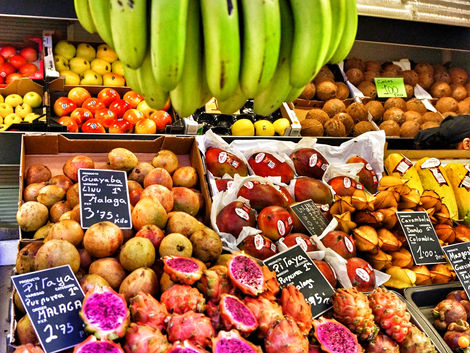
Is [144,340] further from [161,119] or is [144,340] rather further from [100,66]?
[100,66]

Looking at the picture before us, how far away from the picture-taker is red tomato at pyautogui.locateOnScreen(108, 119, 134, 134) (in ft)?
10.1

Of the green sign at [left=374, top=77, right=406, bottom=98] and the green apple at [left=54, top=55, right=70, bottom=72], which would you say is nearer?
the green apple at [left=54, top=55, right=70, bottom=72]

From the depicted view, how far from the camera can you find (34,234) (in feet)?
6.54

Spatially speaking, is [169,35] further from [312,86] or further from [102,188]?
[312,86]

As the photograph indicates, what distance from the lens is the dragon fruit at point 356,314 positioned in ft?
5.31

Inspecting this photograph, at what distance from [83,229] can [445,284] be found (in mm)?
1792

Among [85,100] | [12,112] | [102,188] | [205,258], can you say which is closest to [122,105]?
[85,100]

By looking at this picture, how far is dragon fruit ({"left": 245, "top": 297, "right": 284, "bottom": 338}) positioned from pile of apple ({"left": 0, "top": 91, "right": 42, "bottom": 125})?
2362 mm

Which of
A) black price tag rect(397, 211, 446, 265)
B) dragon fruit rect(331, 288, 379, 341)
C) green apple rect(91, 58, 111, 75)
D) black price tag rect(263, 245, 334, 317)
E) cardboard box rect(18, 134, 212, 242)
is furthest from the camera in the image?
green apple rect(91, 58, 111, 75)

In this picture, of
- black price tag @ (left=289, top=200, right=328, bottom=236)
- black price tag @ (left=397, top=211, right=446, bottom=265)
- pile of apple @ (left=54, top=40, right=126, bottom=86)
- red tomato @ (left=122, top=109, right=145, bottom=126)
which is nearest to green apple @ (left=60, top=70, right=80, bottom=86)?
pile of apple @ (left=54, top=40, right=126, bottom=86)

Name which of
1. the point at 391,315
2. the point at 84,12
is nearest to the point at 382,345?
the point at 391,315

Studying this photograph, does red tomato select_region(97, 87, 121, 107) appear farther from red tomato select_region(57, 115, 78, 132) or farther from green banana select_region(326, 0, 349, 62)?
green banana select_region(326, 0, 349, 62)

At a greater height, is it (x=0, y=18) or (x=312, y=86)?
(x=0, y=18)

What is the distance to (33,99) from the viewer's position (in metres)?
3.29
